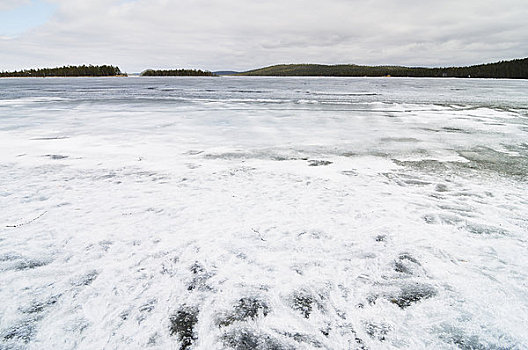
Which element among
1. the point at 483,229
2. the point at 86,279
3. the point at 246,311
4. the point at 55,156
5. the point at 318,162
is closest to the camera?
the point at 246,311

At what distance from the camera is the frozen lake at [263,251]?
175cm

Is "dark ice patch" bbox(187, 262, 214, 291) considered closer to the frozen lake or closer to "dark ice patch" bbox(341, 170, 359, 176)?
the frozen lake

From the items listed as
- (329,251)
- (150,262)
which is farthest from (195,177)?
(329,251)

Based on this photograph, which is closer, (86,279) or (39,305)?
(39,305)

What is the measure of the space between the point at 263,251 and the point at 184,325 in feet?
3.01

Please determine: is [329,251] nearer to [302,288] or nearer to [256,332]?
[302,288]

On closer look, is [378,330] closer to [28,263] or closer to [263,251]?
[263,251]

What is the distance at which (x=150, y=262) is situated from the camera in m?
2.36

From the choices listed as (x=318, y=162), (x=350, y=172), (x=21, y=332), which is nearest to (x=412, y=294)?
(x=21, y=332)

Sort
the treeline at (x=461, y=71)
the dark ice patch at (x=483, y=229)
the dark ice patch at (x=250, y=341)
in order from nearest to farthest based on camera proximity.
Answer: the dark ice patch at (x=250, y=341) < the dark ice patch at (x=483, y=229) < the treeline at (x=461, y=71)

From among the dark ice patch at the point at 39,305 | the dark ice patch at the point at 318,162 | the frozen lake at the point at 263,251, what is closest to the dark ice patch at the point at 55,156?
the frozen lake at the point at 263,251

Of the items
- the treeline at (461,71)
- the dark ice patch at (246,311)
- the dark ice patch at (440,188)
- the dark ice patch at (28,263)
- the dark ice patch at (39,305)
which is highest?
the treeline at (461,71)

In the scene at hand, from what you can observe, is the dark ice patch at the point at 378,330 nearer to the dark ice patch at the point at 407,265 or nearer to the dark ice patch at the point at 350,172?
the dark ice patch at the point at 407,265

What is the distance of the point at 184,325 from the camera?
5.83 feet
